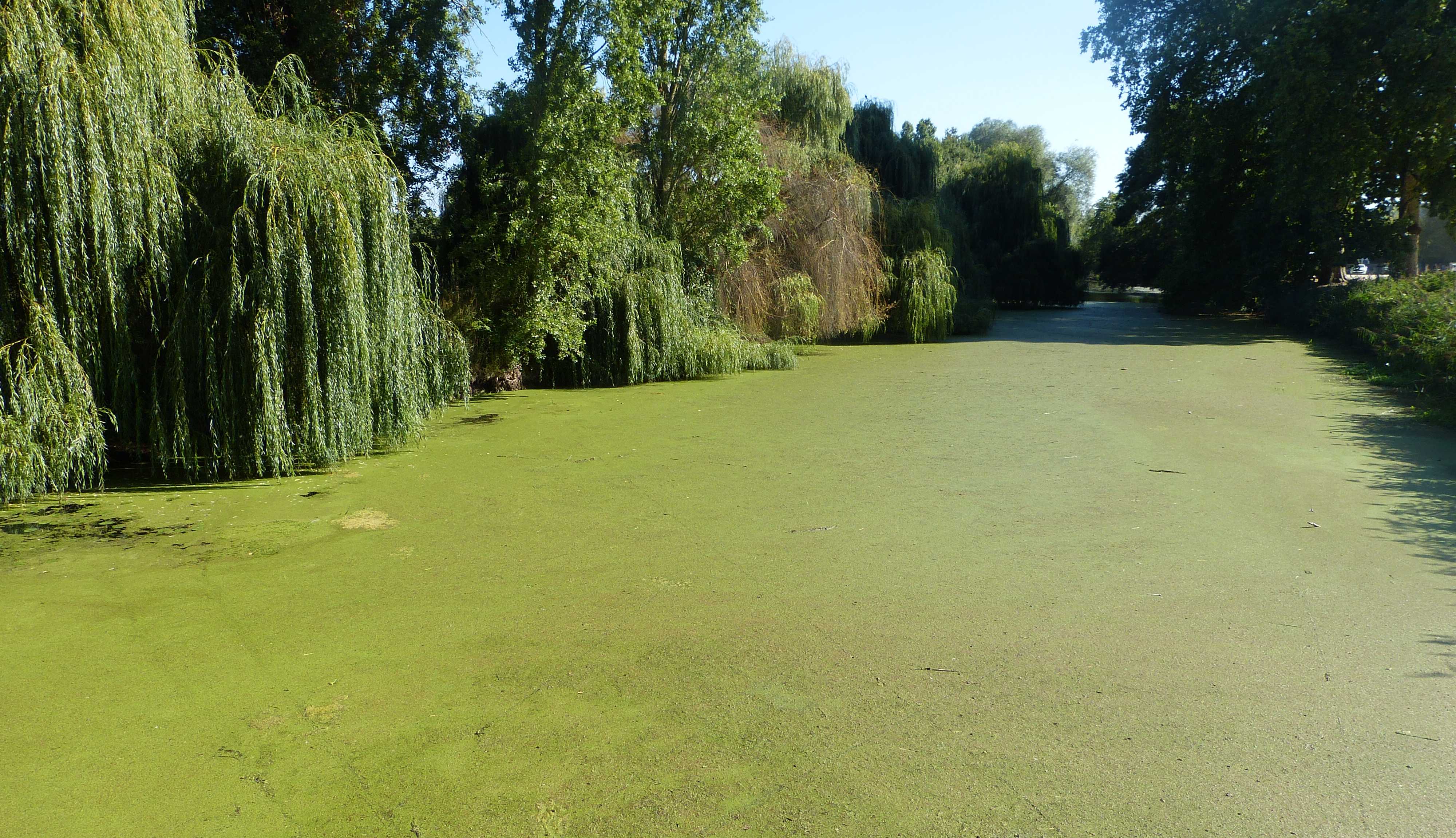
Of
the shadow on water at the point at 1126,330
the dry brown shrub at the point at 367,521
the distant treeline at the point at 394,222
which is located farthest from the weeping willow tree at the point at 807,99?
the dry brown shrub at the point at 367,521

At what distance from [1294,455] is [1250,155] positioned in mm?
17196

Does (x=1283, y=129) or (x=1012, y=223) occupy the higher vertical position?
(x=1283, y=129)

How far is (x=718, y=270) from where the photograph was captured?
13.3m

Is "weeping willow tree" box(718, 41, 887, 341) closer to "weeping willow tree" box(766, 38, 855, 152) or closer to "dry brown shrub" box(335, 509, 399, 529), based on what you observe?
"weeping willow tree" box(766, 38, 855, 152)

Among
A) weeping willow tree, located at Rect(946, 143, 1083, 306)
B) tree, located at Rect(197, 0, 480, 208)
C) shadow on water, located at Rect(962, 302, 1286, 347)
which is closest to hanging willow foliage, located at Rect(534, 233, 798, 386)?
tree, located at Rect(197, 0, 480, 208)

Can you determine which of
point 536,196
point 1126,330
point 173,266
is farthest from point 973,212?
point 173,266

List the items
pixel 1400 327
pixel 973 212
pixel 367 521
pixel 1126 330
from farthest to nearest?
pixel 973 212 → pixel 1126 330 → pixel 1400 327 → pixel 367 521

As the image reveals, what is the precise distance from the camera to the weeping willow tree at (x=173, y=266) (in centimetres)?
527

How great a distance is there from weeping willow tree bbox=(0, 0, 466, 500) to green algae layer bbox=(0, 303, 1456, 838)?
413 millimetres

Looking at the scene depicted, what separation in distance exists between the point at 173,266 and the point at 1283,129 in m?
17.6

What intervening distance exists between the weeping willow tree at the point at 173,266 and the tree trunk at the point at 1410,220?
18679mm

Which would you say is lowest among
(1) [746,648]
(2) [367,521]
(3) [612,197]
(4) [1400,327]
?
(1) [746,648]

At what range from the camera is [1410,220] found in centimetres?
1778

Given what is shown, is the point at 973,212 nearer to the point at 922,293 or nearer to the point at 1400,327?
the point at 922,293
